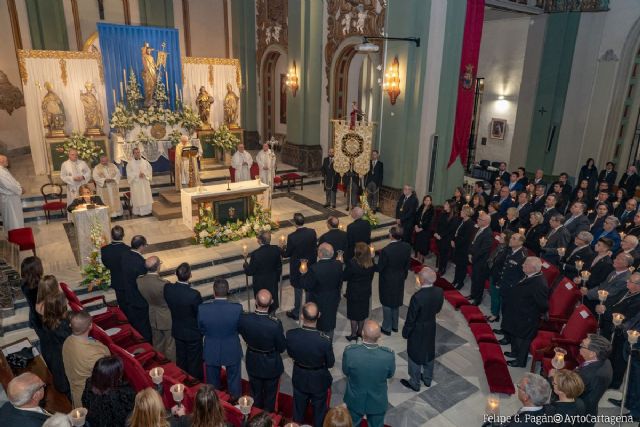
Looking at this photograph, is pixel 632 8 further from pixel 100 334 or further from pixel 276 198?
pixel 100 334

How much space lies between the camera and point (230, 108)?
1698 cm

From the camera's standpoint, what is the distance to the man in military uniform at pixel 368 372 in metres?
4.43

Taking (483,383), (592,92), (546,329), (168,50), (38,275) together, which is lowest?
(483,383)

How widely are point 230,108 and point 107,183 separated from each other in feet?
22.7

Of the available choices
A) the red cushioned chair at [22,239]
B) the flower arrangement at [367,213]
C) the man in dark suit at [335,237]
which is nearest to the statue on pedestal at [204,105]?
the flower arrangement at [367,213]

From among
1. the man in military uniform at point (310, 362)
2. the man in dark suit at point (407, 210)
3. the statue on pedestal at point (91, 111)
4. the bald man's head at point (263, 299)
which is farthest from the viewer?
the statue on pedestal at point (91, 111)

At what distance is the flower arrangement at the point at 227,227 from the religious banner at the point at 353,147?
7.44 ft

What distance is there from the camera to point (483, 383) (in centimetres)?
629

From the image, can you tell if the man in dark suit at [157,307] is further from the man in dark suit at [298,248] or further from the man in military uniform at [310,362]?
the man in dark suit at [298,248]

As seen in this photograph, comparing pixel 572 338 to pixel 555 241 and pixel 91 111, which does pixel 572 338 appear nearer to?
pixel 555 241

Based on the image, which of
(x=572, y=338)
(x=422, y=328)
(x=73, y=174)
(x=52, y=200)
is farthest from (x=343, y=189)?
(x=572, y=338)

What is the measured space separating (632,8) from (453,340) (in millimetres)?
12370

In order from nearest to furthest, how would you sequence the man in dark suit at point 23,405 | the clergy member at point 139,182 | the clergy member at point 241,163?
the man in dark suit at point 23,405 → the clergy member at point 139,182 → the clergy member at point 241,163

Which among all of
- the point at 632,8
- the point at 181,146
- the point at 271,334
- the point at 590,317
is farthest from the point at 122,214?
the point at 632,8
